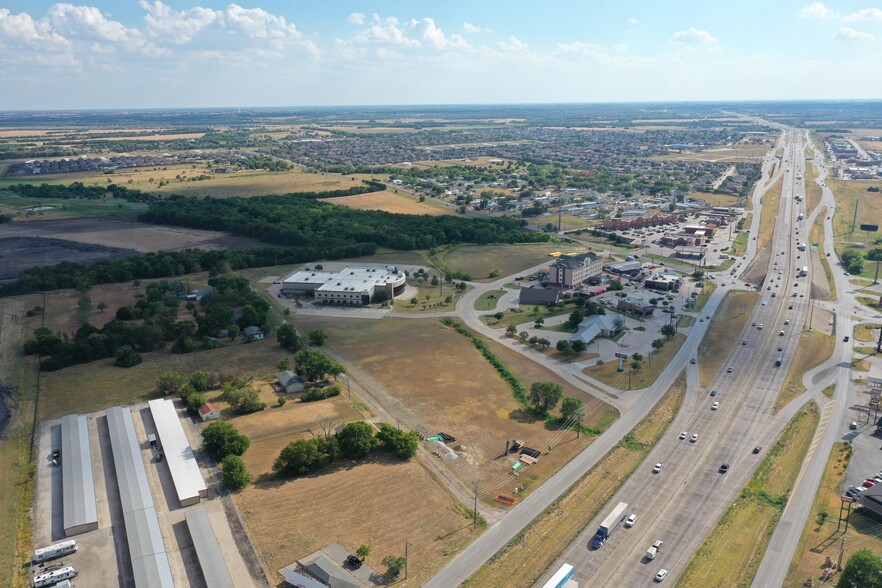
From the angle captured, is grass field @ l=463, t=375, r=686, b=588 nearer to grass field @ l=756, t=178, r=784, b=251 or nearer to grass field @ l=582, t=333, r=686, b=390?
grass field @ l=582, t=333, r=686, b=390

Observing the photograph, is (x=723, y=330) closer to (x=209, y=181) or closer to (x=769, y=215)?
(x=769, y=215)

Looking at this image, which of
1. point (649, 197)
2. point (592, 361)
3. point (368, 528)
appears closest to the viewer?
point (368, 528)

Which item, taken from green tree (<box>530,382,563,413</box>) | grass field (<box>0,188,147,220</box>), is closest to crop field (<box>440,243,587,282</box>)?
green tree (<box>530,382,563,413</box>)

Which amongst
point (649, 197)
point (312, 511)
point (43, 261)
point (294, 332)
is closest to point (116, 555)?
point (312, 511)

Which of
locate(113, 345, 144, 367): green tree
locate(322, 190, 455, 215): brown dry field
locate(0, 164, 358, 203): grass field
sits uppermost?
locate(0, 164, 358, 203): grass field

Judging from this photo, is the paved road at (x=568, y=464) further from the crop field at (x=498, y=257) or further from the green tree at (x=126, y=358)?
the green tree at (x=126, y=358)

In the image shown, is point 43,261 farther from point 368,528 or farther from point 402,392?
point 368,528
